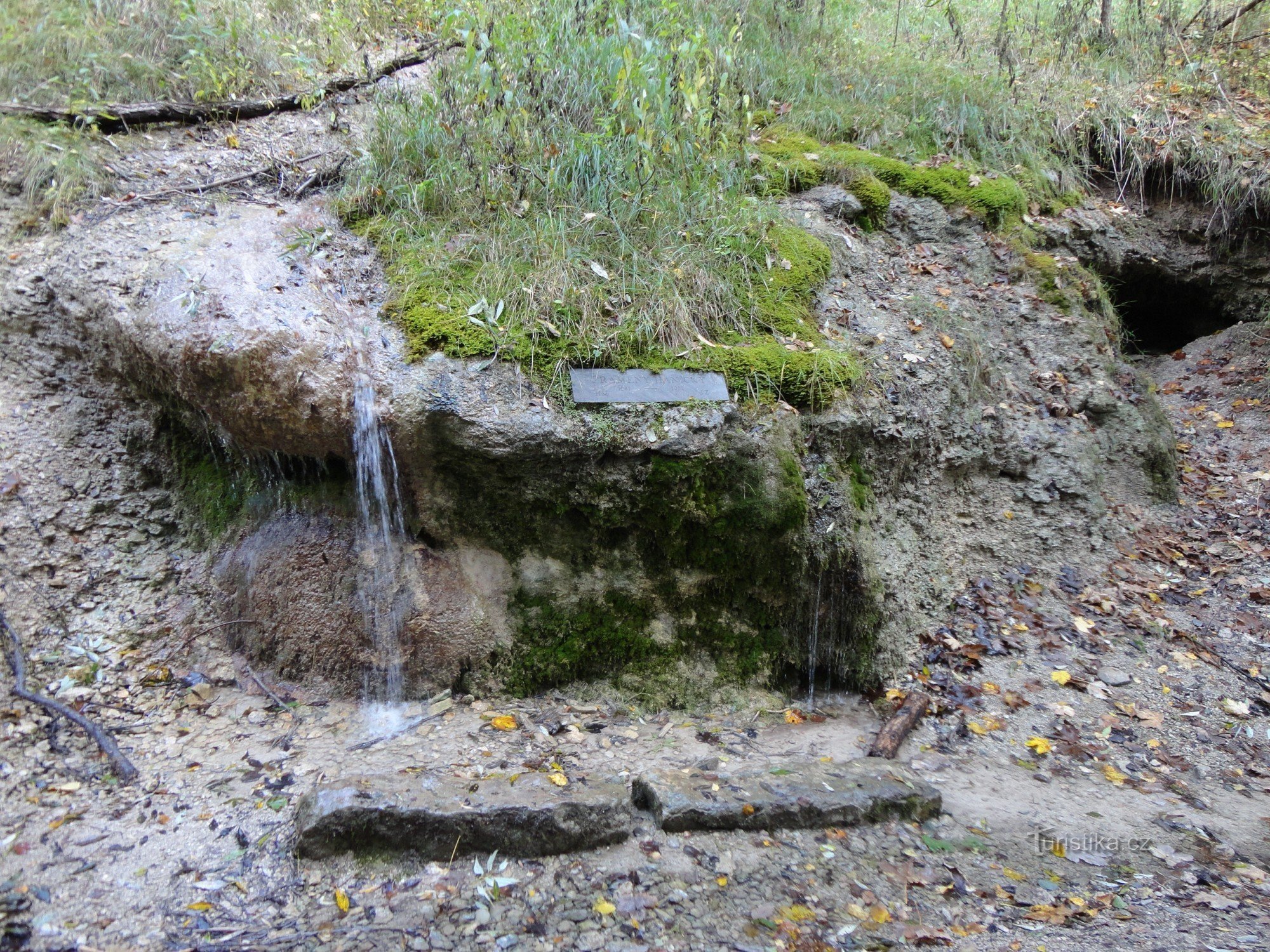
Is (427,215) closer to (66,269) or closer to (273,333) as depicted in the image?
(273,333)

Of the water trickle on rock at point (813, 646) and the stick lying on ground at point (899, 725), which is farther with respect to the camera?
the water trickle on rock at point (813, 646)

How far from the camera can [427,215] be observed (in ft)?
16.5

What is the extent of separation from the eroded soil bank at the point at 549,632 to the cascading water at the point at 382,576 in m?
0.08

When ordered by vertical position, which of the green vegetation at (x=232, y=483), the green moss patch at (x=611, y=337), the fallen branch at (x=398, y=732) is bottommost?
the fallen branch at (x=398, y=732)

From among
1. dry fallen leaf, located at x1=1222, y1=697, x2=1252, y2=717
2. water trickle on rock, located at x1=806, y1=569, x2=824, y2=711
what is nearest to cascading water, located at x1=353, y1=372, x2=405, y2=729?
water trickle on rock, located at x1=806, y1=569, x2=824, y2=711

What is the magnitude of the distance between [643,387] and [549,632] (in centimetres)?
143

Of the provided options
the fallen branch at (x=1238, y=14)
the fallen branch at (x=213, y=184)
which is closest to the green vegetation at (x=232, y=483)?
the fallen branch at (x=213, y=184)

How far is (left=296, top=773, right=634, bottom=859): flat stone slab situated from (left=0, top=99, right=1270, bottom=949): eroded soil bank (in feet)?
0.28

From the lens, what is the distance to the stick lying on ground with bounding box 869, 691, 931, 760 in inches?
161

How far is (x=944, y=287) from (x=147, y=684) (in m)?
5.73

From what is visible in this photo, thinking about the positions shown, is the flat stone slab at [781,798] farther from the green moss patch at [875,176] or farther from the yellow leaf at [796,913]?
the green moss patch at [875,176]

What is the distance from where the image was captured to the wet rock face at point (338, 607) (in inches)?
165

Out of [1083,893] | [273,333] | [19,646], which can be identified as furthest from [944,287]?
[19,646]

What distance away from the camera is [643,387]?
13.8 feet
